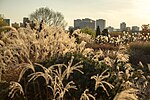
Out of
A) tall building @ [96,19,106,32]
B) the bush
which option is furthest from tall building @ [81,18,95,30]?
the bush

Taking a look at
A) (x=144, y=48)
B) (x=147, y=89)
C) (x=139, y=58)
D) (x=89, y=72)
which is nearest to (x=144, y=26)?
(x=144, y=48)

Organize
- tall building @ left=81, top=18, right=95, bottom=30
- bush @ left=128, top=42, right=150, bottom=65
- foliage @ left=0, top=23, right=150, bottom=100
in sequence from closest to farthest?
foliage @ left=0, top=23, right=150, bottom=100, bush @ left=128, top=42, right=150, bottom=65, tall building @ left=81, top=18, right=95, bottom=30

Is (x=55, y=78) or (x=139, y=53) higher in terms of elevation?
(x=55, y=78)

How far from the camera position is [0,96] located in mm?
5121

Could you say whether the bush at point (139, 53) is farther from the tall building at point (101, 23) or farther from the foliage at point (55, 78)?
the tall building at point (101, 23)

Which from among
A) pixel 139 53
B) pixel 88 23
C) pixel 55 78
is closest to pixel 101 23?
pixel 88 23

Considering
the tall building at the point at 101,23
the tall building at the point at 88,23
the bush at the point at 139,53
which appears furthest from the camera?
the tall building at the point at 101,23

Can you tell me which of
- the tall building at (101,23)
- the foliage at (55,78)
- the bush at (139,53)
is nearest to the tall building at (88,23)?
the tall building at (101,23)

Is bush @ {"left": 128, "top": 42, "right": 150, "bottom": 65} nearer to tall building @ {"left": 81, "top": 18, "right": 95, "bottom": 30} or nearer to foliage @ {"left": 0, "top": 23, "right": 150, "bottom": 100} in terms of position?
foliage @ {"left": 0, "top": 23, "right": 150, "bottom": 100}

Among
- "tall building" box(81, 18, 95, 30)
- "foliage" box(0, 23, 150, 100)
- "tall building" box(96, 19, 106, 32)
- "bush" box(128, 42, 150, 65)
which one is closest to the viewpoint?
"foliage" box(0, 23, 150, 100)

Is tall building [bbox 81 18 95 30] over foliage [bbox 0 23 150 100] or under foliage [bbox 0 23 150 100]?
under

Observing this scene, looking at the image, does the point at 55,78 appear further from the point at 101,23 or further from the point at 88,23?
the point at 101,23

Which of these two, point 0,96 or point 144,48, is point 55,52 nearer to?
point 0,96

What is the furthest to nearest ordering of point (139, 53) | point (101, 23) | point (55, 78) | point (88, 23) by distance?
point (101, 23) < point (88, 23) < point (139, 53) < point (55, 78)
